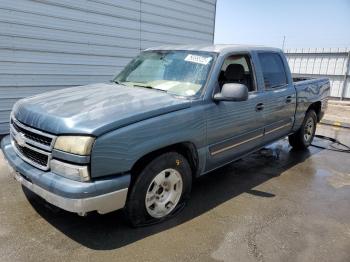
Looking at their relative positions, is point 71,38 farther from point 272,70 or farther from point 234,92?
point 234,92

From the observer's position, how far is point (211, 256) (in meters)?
2.93

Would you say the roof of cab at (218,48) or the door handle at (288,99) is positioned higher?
the roof of cab at (218,48)

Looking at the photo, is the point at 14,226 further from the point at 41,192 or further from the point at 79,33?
the point at 79,33

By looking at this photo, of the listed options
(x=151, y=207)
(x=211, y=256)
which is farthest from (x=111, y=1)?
(x=211, y=256)

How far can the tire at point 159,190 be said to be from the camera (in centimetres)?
312

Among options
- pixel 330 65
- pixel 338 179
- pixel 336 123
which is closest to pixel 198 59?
pixel 338 179

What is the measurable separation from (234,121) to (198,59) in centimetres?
88

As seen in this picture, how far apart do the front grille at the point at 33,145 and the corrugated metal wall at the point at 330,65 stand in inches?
554

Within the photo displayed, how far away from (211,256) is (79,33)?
6167 millimetres

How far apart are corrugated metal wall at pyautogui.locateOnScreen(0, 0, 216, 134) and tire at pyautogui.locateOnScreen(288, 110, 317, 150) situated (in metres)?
4.70

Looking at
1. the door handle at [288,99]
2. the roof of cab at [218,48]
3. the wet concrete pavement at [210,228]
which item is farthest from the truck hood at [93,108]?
the door handle at [288,99]

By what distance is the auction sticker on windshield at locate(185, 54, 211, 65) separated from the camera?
3.91 meters

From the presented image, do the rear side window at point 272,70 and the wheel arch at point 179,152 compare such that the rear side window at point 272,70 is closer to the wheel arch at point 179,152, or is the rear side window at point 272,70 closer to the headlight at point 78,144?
the wheel arch at point 179,152

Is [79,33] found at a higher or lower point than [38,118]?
higher
